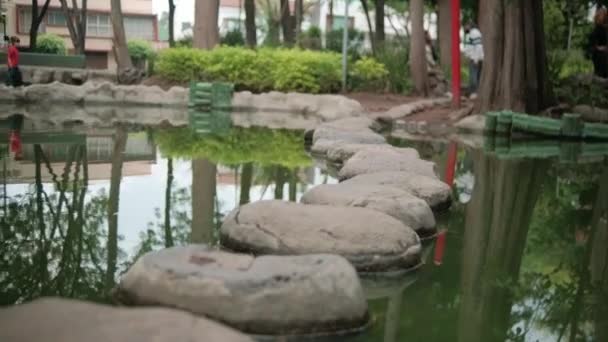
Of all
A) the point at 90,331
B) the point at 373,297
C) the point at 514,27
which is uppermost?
the point at 514,27

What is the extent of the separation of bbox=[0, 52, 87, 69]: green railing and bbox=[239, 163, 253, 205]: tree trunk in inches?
611

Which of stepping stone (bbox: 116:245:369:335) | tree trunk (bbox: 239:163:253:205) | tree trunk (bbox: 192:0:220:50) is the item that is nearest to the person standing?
tree trunk (bbox: 192:0:220:50)

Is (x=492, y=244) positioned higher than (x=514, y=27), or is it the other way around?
(x=514, y=27)

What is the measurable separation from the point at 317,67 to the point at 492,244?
13.7 metres

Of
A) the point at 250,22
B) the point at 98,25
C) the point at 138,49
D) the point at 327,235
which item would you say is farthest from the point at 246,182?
the point at 98,25

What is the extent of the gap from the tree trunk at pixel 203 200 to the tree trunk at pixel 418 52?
1071cm

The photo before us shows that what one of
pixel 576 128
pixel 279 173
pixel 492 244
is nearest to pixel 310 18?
pixel 576 128

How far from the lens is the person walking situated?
651 inches

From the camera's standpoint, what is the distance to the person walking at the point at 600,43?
1655 cm

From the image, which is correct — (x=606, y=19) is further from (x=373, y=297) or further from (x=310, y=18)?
(x=310, y=18)

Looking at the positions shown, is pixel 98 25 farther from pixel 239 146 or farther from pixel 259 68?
pixel 239 146

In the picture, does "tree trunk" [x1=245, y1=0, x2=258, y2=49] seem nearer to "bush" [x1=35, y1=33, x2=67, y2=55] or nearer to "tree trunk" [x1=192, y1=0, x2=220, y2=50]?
"tree trunk" [x1=192, y1=0, x2=220, y2=50]

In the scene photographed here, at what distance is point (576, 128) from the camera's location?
43.2 feet

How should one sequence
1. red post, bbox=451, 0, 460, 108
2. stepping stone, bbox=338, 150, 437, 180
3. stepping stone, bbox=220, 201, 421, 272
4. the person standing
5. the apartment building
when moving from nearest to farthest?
stepping stone, bbox=220, 201, 421, 272, stepping stone, bbox=338, 150, 437, 180, red post, bbox=451, 0, 460, 108, the person standing, the apartment building
